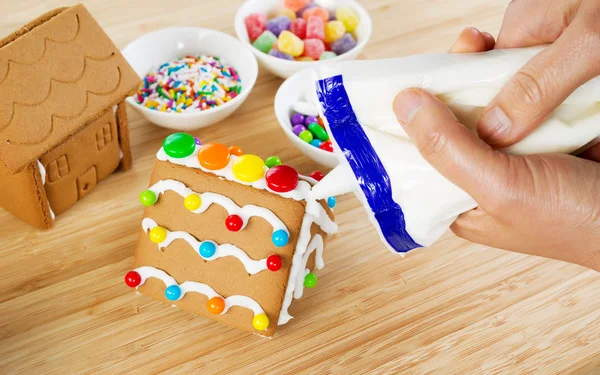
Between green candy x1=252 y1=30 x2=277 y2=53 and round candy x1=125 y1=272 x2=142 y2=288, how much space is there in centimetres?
63

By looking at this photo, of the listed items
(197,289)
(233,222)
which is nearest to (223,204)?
(233,222)

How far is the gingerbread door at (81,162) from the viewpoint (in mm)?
936

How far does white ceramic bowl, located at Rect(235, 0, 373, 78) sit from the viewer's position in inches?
49.0

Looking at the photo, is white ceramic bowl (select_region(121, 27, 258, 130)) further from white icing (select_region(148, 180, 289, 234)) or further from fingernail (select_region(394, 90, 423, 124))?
fingernail (select_region(394, 90, 423, 124))

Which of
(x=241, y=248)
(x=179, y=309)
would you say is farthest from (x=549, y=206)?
(x=179, y=309)

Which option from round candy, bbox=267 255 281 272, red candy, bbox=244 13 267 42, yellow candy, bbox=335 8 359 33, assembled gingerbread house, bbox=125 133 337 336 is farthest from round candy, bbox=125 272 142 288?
yellow candy, bbox=335 8 359 33

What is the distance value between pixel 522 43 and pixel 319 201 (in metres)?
0.36

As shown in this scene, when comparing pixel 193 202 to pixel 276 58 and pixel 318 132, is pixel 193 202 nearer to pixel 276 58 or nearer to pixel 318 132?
pixel 318 132

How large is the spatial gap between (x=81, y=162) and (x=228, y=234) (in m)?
0.32

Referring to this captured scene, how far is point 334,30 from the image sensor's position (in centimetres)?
133

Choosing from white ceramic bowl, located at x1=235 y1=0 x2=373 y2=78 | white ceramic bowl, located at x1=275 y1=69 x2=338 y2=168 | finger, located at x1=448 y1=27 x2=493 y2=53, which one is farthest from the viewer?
white ceramic bowl, located at x1=235 y1=0 x2=373 y2=78

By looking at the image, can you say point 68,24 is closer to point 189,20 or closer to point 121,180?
point 121,180

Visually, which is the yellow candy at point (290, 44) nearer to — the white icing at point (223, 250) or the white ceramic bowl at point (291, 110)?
the white ceramic bowl at point (291, 110)

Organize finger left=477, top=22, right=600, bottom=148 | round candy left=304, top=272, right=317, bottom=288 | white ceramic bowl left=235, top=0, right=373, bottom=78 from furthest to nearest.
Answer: white ceramic bowl left=235, top=0, right=373, bottom=78
round candy left=304, top=272, right=317, bottom=288
finger left=477, top=22, right=600, bottom=148
